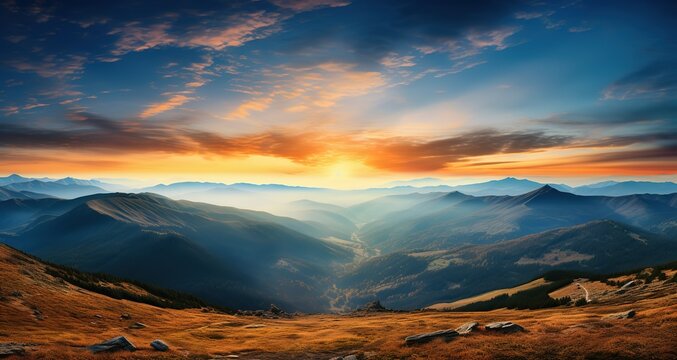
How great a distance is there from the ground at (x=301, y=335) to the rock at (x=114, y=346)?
124cm

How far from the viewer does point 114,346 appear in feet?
127

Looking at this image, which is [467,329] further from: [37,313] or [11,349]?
[37,313]

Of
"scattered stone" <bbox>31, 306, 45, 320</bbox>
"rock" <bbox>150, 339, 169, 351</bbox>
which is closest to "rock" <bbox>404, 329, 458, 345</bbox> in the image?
"rock" <bbox>150, 339, 169, 351</bbox>

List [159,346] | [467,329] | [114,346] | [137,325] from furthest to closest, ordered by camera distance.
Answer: [137,325], [467,329], [159,346], [114,346]

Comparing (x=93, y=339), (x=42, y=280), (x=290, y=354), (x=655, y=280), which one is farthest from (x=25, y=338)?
(x=655, y=280)

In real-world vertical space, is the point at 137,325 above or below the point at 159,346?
below

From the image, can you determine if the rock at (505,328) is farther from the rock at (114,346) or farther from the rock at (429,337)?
the rock at (114,346)

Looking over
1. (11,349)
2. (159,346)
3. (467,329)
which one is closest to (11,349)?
(11,349)

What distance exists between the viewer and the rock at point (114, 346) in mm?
37219

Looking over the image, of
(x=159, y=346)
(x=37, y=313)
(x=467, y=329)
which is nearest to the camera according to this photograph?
(x=159, y=346)

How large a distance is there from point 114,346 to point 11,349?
9.01 m

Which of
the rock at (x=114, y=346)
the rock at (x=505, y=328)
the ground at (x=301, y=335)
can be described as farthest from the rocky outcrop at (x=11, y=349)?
the rock at (x=505, y=328)

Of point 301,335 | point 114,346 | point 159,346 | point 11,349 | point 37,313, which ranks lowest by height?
point 301,335

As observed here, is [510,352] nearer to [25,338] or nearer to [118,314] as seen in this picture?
[25,338]
